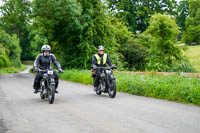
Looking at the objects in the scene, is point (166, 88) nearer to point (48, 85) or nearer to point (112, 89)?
point (112, 89)

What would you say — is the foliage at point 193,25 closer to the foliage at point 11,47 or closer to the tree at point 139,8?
the tree at point 139,8

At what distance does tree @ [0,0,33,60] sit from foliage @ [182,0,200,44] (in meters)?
33.0

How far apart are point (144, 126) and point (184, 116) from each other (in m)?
1.50

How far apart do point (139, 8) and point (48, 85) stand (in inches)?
1700

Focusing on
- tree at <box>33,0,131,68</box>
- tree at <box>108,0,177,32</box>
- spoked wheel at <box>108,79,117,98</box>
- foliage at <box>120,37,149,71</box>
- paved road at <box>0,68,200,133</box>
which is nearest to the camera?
paved road at <box>0,68,200,133</box>

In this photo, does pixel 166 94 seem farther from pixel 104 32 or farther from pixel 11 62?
pixel 11 62

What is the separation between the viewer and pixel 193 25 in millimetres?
67812

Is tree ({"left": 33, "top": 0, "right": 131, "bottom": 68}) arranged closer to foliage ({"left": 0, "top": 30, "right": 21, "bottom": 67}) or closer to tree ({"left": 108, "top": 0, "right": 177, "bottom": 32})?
tree ({"left": 108, "top": 0, "right": 177, "bottom": 32})

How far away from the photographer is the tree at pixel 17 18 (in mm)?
29469

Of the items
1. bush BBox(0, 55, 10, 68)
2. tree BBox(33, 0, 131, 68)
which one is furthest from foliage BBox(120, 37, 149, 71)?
bush BBox(0, 55, 10, 68)

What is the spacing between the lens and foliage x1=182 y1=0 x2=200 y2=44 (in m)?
64.2

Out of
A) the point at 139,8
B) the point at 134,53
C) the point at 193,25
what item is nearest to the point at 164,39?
the point at 134,53

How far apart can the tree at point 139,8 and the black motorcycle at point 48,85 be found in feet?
134

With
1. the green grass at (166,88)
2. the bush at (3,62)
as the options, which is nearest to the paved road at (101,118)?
the green grass at (166,88)
